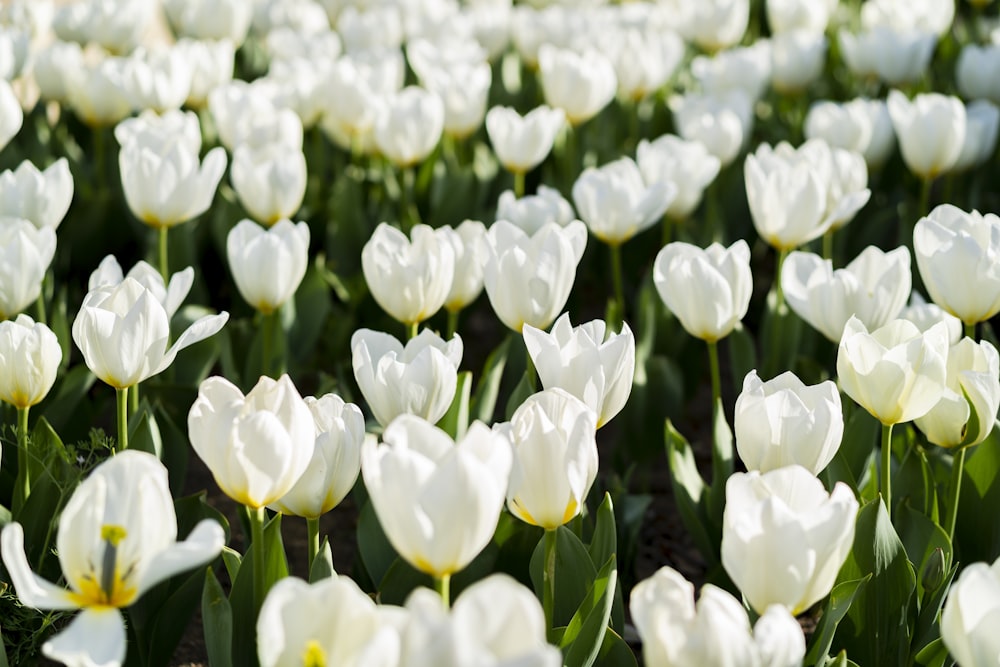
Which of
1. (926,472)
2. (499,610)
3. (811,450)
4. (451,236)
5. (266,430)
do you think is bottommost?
(926,472)

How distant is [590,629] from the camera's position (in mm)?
1349

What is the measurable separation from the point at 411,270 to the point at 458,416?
0.82ft

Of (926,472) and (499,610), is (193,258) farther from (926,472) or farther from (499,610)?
(499,610)

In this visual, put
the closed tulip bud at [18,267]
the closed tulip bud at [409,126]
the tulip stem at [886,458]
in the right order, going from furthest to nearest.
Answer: the closed tulip bud at [409,126] < the closed tulip bud at [18,267] < the tulip stem at [886,458]

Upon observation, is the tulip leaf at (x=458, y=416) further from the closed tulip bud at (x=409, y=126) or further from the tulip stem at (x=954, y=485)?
the closed tulip bud at (x=409, y=126)

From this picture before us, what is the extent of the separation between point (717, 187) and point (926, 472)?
160 centimetres

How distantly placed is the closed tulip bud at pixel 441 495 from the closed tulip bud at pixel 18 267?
104 centimetres

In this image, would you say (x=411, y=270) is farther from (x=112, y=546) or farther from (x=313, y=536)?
(x=112, y=546)

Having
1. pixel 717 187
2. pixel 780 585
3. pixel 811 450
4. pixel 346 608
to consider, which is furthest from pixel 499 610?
pixel 717 187

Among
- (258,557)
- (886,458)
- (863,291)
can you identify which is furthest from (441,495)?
(863,291)

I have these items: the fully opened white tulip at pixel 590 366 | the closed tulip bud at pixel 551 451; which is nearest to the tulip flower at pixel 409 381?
the fully opened white tulip at pixel 590 366

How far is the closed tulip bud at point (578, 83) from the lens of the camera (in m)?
3.17

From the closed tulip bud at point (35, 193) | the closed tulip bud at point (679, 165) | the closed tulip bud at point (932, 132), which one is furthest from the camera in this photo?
the closed tulip bud at point (932, 132)

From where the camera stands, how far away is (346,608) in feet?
3.42
